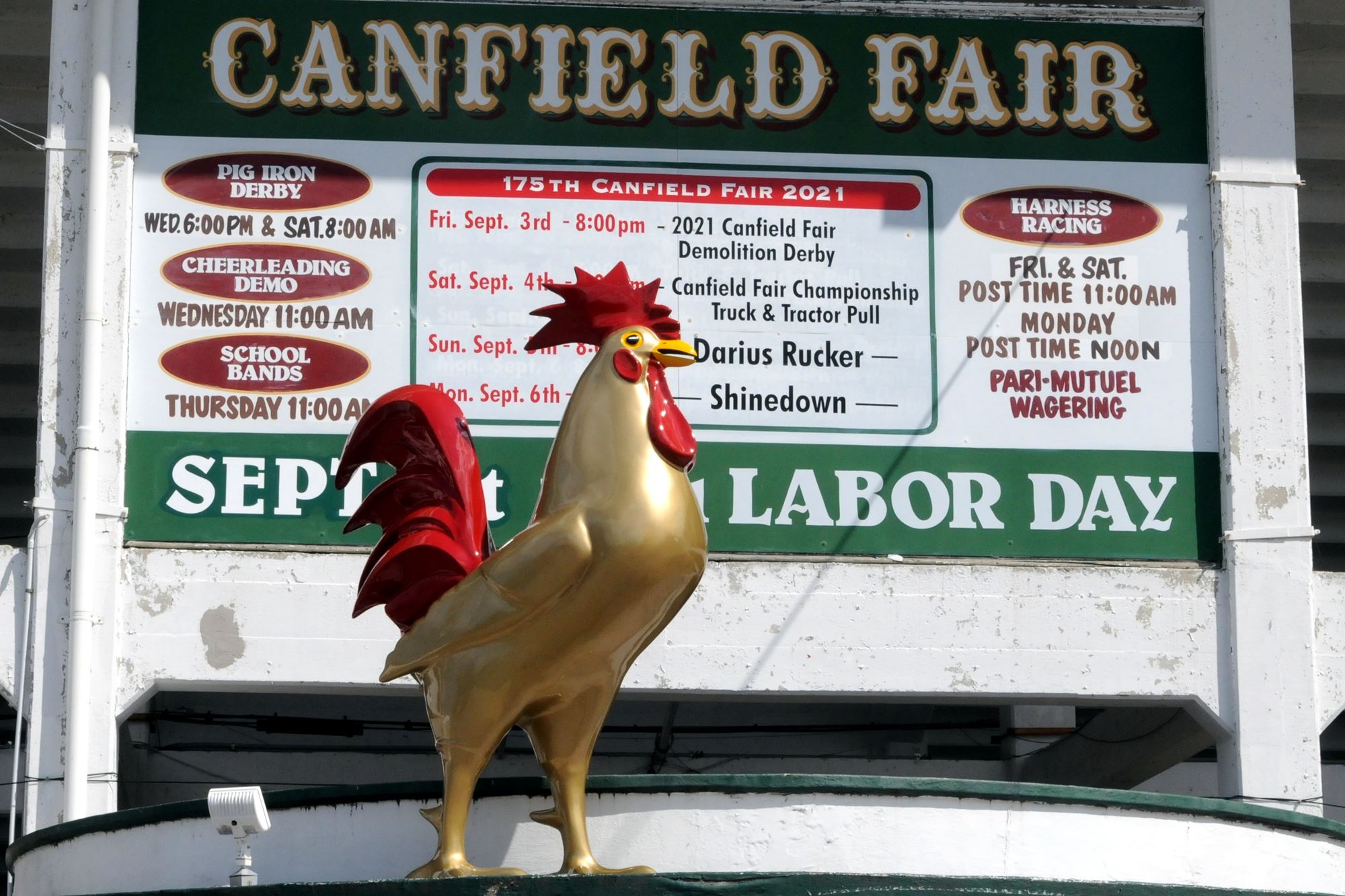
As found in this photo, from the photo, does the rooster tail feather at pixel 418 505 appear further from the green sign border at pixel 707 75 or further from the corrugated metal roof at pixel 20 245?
the corrugated metal roof at pixel 20 245

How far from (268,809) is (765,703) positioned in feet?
26.6

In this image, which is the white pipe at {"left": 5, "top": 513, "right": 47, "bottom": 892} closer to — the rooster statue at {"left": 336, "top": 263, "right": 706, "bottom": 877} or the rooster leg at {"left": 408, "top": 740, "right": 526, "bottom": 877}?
the rooster statue at {"left": 336, "top": 263, "right": 706, "bottom": 877}

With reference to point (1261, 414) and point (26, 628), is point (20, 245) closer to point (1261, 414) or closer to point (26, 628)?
point (26, 628)

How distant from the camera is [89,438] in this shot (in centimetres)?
1214

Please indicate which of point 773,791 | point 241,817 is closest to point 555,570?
point 773,791

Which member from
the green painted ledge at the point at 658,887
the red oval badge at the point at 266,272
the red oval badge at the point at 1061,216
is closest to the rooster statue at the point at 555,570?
the green painted ledge at the point at 658,887

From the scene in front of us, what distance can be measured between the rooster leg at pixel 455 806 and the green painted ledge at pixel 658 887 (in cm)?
27

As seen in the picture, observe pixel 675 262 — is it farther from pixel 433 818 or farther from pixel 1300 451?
pixel 433 818

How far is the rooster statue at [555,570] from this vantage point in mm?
7715

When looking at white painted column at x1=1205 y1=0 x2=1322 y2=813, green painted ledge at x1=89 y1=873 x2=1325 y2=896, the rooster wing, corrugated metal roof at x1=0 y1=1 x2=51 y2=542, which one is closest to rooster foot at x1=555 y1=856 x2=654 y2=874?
green painted ledge at x1=89 y1=873 x2=1325 y2=896

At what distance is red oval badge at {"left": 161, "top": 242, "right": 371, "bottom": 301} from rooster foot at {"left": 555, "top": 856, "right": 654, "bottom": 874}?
560cm

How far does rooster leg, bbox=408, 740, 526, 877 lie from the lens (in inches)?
310

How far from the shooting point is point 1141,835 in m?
8.41

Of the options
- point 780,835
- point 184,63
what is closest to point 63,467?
point 184,63
